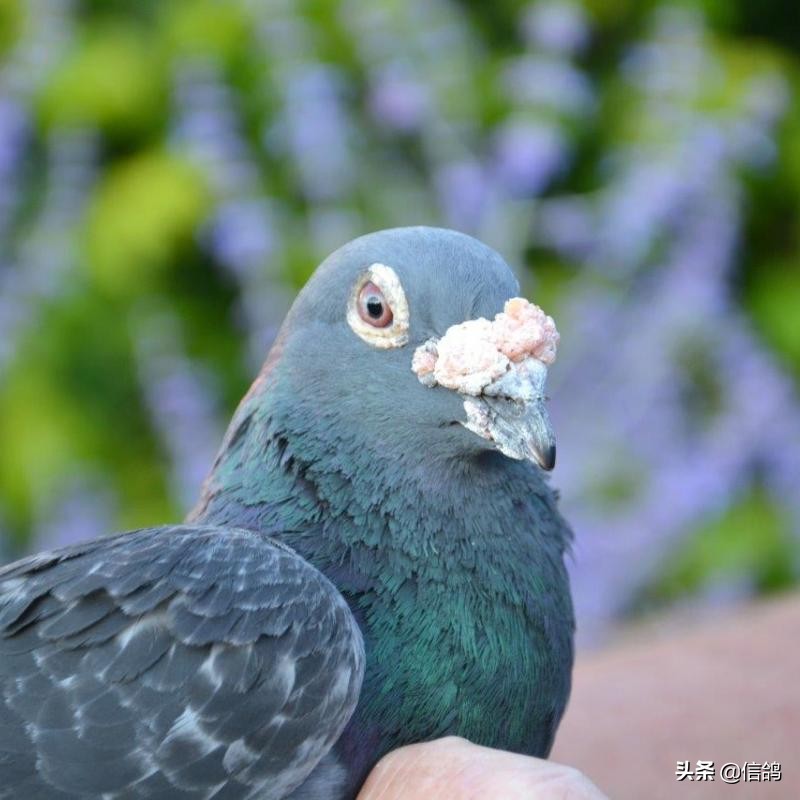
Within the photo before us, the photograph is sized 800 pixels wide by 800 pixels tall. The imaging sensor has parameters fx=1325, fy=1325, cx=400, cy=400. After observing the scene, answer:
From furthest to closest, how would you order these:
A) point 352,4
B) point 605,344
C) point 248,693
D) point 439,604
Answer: point 352,4 → point 605,344 → point 439,604 → point 248,693

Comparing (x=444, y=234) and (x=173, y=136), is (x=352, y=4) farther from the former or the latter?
(x=444, y=234)

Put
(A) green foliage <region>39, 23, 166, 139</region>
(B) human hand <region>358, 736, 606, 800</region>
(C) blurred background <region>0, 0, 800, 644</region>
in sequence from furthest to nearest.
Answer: (A) green foliage <region>39, 23, 166, 139</region> < (C) blurred background <region>0, 0, 800, 644</region> < (B) human hand <region>358, 736, 606, 800</region>

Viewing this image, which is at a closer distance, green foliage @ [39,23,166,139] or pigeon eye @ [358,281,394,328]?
pigeon eye @ [358,281,394,328]

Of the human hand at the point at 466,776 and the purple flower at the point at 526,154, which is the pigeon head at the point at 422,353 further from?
the purple flower at the point at 526,154

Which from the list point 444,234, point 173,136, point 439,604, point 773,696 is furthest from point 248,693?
point 173,136

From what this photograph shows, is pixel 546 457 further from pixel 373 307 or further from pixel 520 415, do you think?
pixel 373 307

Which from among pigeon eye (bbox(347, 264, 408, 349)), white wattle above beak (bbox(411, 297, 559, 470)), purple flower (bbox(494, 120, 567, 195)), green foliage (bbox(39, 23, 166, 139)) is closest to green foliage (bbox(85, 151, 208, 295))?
green foliage (bbox(39, 23, 166, 139))

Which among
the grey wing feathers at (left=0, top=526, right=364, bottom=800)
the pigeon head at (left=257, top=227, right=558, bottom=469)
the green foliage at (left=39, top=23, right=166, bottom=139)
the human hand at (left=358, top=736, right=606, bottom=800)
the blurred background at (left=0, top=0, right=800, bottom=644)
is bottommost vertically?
the human hand at (left=358, top=736, right=606, bottom=800)

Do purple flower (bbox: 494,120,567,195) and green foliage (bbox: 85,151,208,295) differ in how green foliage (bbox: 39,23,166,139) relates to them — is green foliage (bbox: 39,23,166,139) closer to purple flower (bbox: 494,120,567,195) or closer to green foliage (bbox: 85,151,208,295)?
green foliage (bbox: 85,151,208,295)
